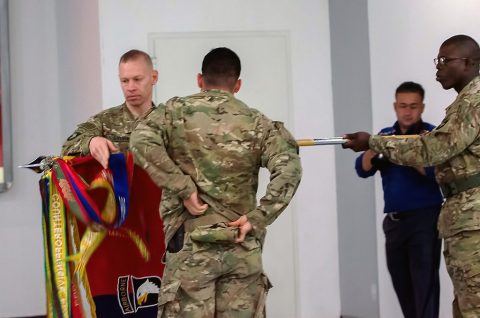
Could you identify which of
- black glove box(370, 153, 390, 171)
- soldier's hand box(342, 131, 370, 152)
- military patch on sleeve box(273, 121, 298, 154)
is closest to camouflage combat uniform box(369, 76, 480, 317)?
soldier's hand box(342, 131, 370, 152)

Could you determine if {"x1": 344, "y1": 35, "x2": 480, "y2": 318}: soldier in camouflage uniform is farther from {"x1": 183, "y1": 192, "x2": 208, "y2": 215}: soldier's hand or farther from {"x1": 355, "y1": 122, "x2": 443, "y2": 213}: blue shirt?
{"x1": 183, "y1": 192, "x2": 208, "y2": 215}: soldier's hand

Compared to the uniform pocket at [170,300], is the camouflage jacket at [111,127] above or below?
above

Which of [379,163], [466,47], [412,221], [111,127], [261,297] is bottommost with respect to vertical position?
[261,297]

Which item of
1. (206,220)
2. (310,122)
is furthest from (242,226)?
(310,122)

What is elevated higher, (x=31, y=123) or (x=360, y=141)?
(x=31, y=123)

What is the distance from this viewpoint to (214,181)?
3346mm

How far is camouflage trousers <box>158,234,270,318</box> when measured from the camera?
3.32 meters

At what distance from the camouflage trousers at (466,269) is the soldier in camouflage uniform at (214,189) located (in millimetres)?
923

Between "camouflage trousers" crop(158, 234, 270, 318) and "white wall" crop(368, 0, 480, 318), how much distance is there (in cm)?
230

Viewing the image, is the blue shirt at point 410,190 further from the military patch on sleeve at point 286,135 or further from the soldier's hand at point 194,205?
the soldier's hand at point 194,205

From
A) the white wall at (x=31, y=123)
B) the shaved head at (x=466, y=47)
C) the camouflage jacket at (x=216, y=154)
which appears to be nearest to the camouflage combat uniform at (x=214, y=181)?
the camouflage jacket at (x=216, y=154)

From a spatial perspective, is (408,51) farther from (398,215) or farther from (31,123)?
(31,123)

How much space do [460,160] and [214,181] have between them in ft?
3.86

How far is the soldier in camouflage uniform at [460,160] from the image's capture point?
371 centimetres
